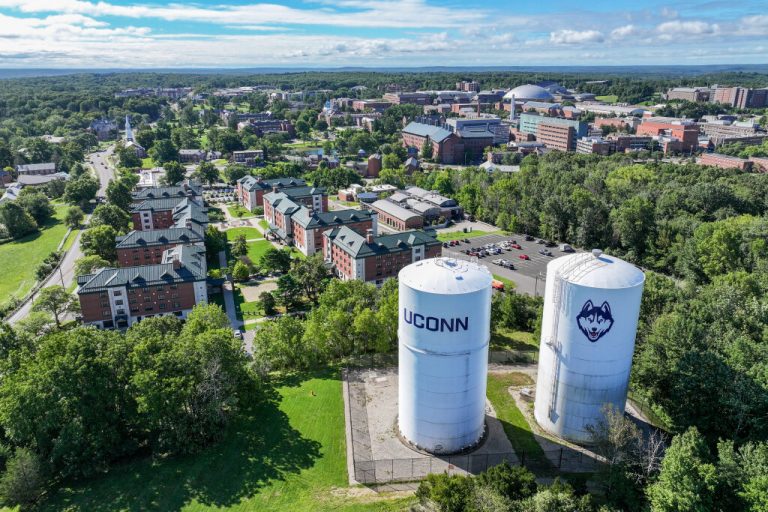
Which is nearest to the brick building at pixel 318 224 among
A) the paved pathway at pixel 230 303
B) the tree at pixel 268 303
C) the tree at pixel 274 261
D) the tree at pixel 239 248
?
the tree at pixel 274 261

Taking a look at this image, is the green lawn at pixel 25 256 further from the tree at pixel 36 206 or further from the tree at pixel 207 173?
the tree at pixel 207 173

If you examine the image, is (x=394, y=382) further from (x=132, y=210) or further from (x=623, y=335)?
(x=132, y=210)

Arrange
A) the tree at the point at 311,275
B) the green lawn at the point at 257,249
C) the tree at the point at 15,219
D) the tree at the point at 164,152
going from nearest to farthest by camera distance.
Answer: the tree at the point at 311,275 < the green lawn at the point at 257,249 < the tree at the point at 15,219 < the tree at the point at 164,152

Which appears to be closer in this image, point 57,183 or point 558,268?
point 558,268

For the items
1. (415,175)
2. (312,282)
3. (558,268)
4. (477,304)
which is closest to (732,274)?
(558,268)

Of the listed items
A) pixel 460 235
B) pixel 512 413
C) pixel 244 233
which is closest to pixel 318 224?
pixel 244 233

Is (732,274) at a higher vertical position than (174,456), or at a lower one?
higher

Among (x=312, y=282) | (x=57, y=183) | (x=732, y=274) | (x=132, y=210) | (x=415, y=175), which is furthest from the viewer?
(x=415, y=175)

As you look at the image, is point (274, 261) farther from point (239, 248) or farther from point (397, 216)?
point (397, 216)
